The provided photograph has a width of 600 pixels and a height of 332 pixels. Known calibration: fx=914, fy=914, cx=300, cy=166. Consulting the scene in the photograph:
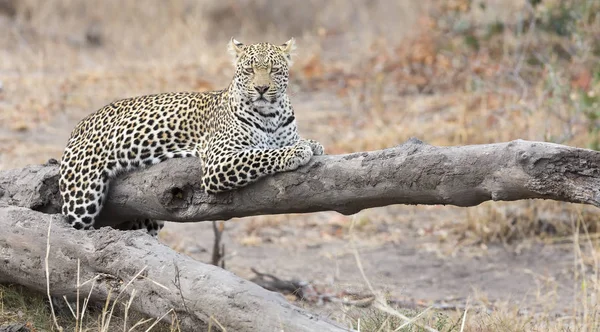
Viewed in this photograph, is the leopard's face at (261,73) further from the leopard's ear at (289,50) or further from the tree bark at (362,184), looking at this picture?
the tree bark at (362,184)

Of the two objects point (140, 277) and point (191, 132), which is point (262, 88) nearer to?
point (191, 132)

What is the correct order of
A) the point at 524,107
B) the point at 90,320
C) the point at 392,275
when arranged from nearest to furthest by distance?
the point at 90,320
the point at 392,275
the point at 524,107

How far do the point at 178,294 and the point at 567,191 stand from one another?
2285 millimetres

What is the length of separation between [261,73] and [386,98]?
8512mm

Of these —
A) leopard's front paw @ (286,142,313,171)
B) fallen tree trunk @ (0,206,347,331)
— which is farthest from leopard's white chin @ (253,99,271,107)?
fallen tree trunk @ (0,206,347,331)

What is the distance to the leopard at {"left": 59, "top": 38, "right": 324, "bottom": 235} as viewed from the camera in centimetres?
679

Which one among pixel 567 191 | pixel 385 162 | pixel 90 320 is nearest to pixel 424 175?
pixel 385 162

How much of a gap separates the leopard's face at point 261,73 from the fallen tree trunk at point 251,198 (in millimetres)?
704

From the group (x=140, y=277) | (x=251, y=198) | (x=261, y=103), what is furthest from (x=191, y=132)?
(x=140, y=277)

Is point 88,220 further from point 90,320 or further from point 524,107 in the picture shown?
point 524,107

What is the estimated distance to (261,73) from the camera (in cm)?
672

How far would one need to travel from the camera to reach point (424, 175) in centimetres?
528

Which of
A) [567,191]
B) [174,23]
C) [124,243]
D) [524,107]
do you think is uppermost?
[174,23]

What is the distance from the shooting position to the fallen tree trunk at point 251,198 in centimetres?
483
